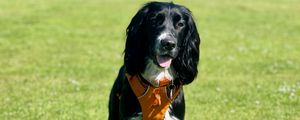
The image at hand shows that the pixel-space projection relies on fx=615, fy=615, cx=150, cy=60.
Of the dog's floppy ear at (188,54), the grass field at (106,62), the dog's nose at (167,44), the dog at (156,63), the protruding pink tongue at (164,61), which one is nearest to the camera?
the dog's nose at (167,44)

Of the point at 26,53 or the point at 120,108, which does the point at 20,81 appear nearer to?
the point at 26,53

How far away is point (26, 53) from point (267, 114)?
9.05m

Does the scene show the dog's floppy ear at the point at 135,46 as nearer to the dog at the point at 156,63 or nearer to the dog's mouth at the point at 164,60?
the dog at the point at 156,63

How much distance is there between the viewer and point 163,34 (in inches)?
284

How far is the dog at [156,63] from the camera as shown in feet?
24.4

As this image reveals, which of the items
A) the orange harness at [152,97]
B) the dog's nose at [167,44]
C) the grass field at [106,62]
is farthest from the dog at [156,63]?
the grass field at [106,62]

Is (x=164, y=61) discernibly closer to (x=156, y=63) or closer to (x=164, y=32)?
(x=156, y=63)

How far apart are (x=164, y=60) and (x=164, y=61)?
0.01 metres

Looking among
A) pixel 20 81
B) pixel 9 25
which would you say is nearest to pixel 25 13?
pixel 9 25

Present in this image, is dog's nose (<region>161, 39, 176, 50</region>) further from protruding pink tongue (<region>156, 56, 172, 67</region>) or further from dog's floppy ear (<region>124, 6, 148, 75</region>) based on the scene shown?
dog's floppy ear (<region>124, 6, 148, 75</region>)

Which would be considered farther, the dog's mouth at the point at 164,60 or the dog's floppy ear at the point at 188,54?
the dog's floppy ear at the point at 188,54

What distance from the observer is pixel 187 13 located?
7.61 metres

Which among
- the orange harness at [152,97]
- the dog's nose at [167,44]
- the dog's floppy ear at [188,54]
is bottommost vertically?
the orange harness at [152,97]

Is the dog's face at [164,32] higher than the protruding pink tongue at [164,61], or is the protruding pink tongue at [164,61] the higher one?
the dog's face at [164,32]
